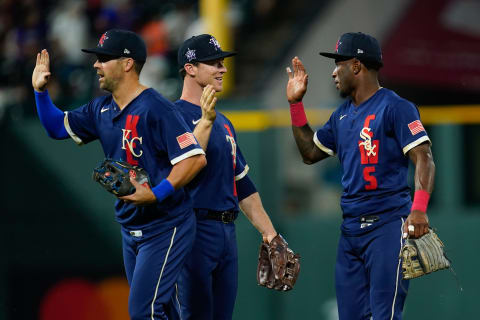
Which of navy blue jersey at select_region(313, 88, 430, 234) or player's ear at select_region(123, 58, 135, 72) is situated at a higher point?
player's ear at select_region(123, 58, 135, 72)

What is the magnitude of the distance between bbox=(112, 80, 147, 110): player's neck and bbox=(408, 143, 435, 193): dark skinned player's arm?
163 cm

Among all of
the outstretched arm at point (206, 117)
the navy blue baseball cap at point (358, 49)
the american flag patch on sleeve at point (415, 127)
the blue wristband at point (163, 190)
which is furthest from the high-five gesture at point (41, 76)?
the american flag patch on sleeve at point (415, 127)

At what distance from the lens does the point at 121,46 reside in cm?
541

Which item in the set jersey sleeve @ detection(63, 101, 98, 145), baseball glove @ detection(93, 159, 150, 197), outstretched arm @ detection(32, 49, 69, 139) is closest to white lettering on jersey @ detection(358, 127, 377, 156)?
baseball glove @ detection(93, 159, 150, 197)

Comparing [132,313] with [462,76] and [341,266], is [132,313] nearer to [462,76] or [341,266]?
[341,266]

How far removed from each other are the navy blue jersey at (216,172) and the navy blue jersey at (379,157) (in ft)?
2.34

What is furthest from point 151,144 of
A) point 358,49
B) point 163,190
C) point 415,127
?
point 415,127

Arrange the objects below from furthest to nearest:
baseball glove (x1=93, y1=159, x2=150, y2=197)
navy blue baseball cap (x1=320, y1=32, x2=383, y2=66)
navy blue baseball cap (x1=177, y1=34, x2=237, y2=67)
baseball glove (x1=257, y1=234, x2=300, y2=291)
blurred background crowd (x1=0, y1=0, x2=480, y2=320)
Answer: blurred background crowd (x1=0, y1=0, x2=480, y2=320), baseball glove (x1=257, y1=234, x2=300, y2=291), navy blue baseball cap (x1=177, y1=34, x2=237, y2=67), navy blue baseball cap (x1=320, y1=32, x2=383, y2=66), baseball glove (x1=93, y1=159, x2=150, y2=197)

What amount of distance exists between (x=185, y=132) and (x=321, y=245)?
327 centimetres

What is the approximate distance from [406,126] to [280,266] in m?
1.23

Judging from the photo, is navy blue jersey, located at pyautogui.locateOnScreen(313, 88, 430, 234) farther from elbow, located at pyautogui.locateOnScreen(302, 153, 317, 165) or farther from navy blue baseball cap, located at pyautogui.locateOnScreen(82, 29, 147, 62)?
navy blue baseball cap, located at pyautogui.locateOnScreen(82, 29, 147, 62)

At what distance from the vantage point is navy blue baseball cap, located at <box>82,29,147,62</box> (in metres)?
5.39

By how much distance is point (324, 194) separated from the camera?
8344 mm

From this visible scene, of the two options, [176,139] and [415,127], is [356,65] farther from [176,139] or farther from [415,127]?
[176,139]
